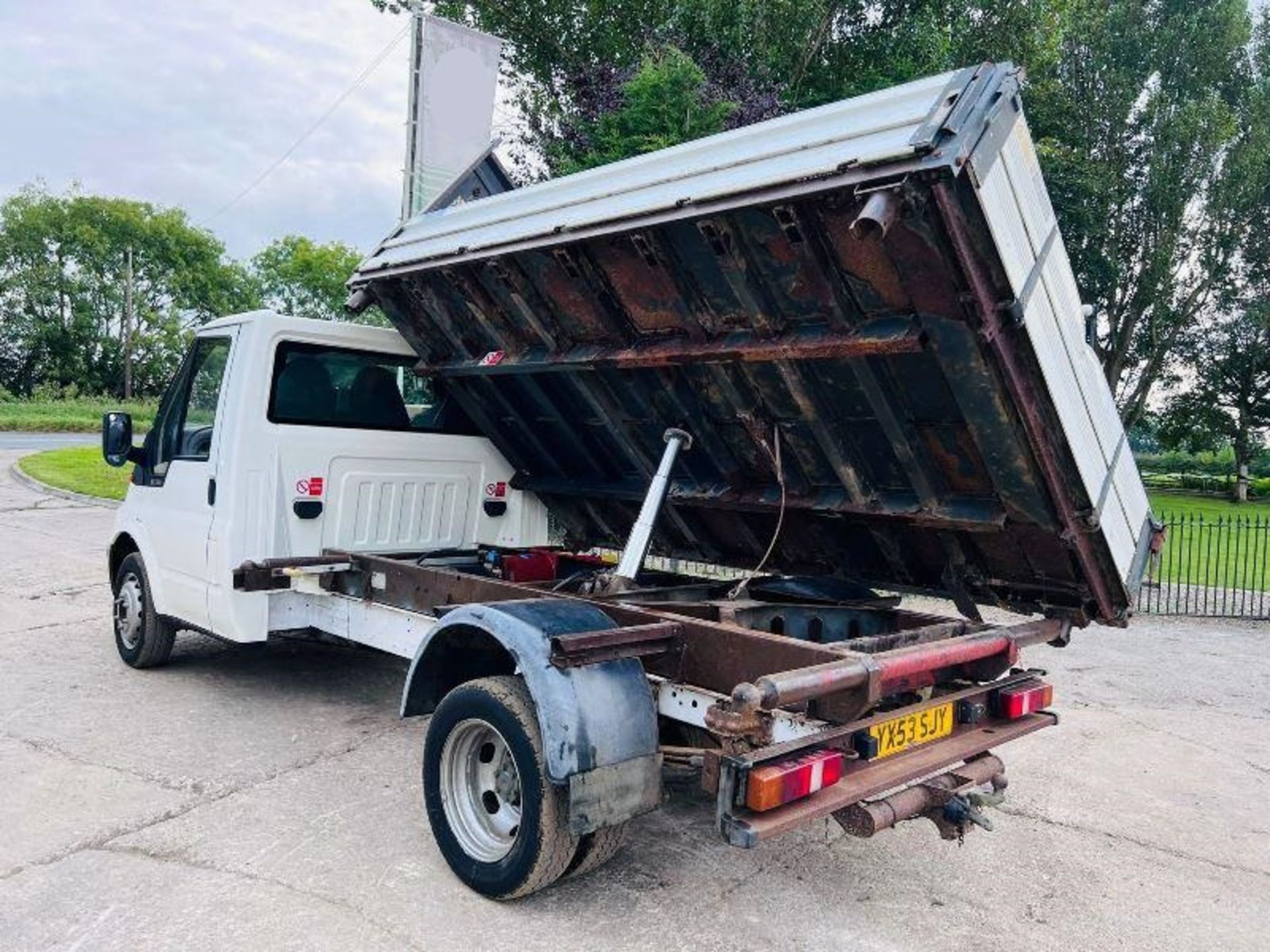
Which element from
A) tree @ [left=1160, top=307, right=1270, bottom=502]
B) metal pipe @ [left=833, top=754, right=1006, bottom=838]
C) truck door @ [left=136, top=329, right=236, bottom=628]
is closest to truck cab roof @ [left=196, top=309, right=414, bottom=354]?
truck door @ [left=136, top=329, right=236, bottom=628]

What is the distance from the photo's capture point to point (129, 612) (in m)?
6.39

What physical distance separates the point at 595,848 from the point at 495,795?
0.51 meters

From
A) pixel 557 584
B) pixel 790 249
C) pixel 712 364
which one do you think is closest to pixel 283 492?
pixel 557 584

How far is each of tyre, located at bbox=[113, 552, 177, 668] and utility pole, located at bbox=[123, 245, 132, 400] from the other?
5082cm

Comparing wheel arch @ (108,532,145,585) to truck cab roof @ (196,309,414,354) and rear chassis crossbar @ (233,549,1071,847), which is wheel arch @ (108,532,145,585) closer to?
truck cab roof @ (196,309,414,354)

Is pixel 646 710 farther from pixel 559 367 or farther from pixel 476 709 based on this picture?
pixel 559 367

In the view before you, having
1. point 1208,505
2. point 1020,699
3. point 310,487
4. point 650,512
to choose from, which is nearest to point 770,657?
point 1020,699

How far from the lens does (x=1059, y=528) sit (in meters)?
3.76

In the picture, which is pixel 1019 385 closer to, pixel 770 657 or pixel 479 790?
pixel 770 657

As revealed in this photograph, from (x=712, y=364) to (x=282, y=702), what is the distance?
12.0ft

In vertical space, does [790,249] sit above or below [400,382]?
above

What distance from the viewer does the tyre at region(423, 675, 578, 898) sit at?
3.22 meters

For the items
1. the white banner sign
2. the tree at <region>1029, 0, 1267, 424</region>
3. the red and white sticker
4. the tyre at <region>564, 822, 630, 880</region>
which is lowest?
the tyre at <region>564, 822, 630, 880</region>

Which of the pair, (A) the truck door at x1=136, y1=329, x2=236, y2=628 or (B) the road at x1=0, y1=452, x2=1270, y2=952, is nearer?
(B) the road at x1=0, y1=452, x2=1270, y2=952
